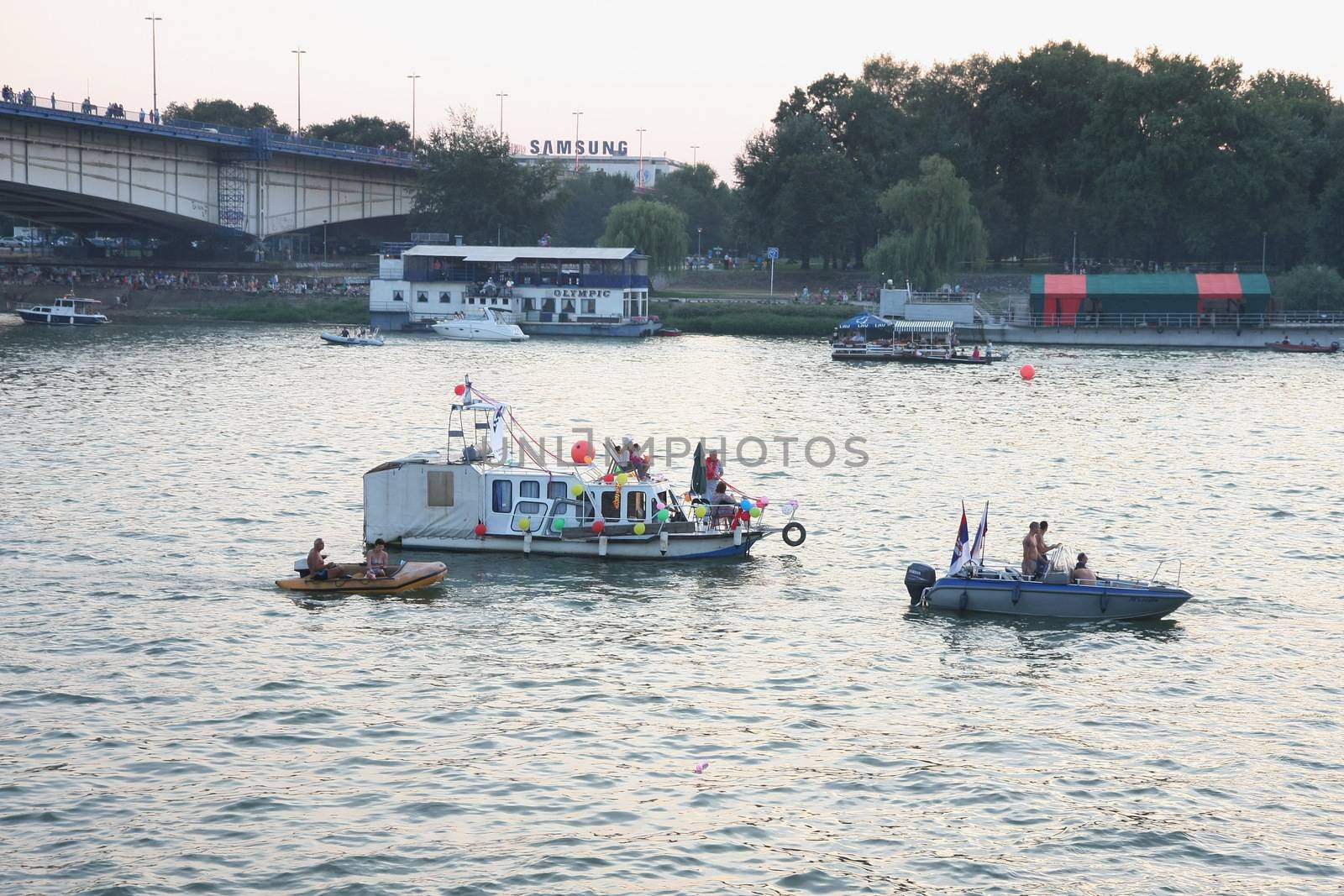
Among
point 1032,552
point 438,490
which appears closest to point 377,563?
point 438,490

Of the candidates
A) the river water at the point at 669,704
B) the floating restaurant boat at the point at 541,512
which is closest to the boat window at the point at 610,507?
the floating restaurant boat at the point at 541,512

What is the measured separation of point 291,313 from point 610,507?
102 m

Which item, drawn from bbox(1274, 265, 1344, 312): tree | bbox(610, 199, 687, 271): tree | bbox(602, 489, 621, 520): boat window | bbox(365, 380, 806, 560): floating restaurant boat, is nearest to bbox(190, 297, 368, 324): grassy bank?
bbox(610, 199, 687, 271): tree

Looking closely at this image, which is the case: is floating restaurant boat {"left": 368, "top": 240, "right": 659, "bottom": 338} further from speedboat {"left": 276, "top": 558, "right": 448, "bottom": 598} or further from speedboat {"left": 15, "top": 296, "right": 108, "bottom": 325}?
speedboat {"left": 276, "top": 558, "right": 448, "bottom": 598}

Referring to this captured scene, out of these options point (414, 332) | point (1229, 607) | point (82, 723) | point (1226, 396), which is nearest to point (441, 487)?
point (82, 723)

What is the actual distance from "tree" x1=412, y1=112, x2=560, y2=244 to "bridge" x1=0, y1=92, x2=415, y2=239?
456 centimetres

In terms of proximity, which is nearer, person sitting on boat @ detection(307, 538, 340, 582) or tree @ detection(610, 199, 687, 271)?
person sitting on boat @ detection(307, 538, 340, 582)

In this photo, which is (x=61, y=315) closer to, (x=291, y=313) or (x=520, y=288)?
(x=291, y=313)

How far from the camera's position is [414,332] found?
414 ft

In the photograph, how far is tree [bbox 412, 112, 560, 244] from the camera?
155125 millimetres

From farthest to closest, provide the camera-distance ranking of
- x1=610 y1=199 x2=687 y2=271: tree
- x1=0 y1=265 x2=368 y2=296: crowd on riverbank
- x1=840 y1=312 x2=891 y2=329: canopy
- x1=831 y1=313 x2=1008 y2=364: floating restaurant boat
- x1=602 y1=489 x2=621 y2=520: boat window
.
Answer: x1=610 y1=199 x2=687 y2=271: tree
x1=0 y1=265 x2=368 y2=296: crowd on riverbank
x1=840 y1=312 x2=891 y2=329: canopy
x1=831 y1=313 x2=1008 y2=364: floating restaurant boat
x1=602 y1=489 x2=621 y2=520: boat window

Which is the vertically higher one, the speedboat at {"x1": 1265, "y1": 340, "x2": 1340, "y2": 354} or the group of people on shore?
the speedboat at {"x1": 1265, "y1": 340, "x2": 1340, "y2": 354}

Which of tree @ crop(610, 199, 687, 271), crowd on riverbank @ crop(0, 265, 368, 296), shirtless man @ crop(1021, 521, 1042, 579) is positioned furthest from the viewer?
tree @ crop(610, 199, 687, 271)

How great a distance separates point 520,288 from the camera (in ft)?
417
